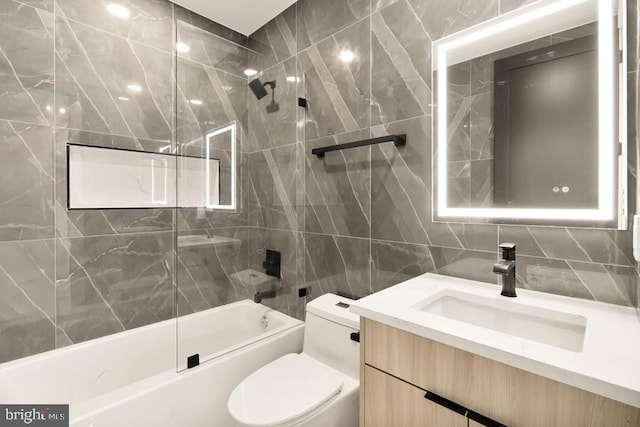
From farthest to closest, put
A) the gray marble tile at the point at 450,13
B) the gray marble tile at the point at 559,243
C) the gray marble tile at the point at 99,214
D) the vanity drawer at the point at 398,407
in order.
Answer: the gray marble tile at the point at 99,214
the gray marble tile at the point at 450,13
the gray marble tile at the point at 559,243
the vanity drawer at the point at 398,407

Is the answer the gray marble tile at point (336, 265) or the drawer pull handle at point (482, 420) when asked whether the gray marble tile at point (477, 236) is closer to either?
the gray marble tile at point (336, 265)

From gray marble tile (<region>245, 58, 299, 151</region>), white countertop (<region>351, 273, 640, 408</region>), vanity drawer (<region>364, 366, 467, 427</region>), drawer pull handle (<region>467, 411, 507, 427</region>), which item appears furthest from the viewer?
gray marble tile (<region>245, 58, 299, 151</region>)

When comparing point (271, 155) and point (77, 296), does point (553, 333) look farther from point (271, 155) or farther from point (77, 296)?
point (77, 296)

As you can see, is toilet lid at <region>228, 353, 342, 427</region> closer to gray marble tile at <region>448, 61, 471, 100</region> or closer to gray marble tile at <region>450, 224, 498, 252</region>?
gray marble tile at <region>450, 224, 498, 252</region>

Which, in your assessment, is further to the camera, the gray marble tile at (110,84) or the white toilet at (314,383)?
the gray marble tile at (110,84)

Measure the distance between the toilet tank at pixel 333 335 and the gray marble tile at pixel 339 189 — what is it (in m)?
0.45

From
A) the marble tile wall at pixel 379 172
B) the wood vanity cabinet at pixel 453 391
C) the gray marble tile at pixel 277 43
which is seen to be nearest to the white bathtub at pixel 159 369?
the marble tile wall at pixel 379 172

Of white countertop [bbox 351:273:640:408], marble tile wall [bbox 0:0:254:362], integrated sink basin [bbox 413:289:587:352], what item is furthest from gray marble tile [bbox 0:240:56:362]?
integrated sink basin [bbox 413:289:587:352]

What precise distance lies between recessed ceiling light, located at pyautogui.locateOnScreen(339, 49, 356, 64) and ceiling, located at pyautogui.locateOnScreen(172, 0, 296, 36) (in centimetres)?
69

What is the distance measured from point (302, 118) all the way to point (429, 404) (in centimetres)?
179

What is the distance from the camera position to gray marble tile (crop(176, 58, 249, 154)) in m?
1.61

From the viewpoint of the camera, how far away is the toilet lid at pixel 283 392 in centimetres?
115

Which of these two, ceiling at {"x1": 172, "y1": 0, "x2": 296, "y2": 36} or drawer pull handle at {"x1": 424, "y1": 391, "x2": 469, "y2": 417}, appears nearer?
drawer pull handle at {"x1": 424, "y1": 391, "x2": 469, "y2": 417}

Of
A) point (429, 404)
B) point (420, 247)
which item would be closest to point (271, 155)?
point (420, 247)
